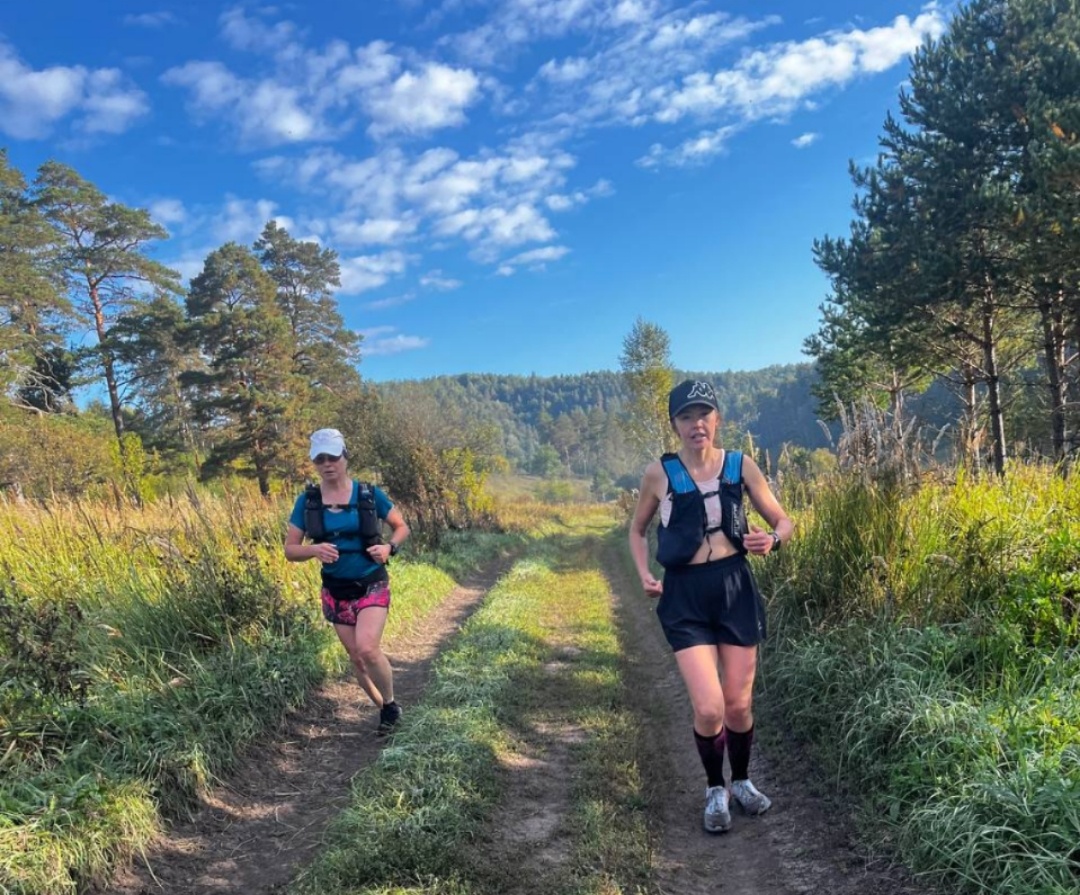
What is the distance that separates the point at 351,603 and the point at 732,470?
2.76m

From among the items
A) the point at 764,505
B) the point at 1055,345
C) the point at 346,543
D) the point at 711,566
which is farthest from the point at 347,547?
the point at 1055,345

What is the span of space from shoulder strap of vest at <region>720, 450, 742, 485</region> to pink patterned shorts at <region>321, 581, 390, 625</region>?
257 cm

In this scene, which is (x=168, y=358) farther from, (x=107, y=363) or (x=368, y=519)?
(x=368, y=519)

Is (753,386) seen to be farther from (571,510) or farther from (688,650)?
(688,650)

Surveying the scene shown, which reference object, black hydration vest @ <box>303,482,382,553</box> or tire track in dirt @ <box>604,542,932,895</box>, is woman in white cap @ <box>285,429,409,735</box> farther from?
tire track in dirt @ <box>604,542,932,895</box>

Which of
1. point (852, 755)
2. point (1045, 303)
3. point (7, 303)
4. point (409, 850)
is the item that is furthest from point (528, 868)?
point (7, 303)

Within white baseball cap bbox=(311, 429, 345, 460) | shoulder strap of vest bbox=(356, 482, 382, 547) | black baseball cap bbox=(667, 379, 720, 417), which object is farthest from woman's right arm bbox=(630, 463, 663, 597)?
white baseball cap bbox=(311, 429, 345, 460)

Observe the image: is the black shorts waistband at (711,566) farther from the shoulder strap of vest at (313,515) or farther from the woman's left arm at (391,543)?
the shoulder strap of vest at (313,515)

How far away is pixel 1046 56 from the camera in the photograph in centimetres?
1152

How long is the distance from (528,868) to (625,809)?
73cm

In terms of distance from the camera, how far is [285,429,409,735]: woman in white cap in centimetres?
433

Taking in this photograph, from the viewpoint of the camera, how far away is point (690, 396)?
325 centimetres

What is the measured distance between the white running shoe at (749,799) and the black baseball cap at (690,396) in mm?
2052

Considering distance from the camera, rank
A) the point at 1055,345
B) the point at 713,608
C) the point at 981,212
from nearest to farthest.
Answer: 1. the point at 713,608
2. the point at 981,212
3. the point at 1055,345
